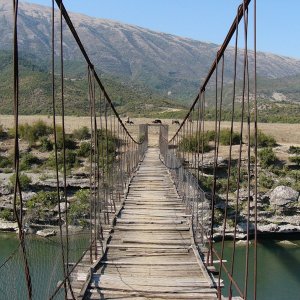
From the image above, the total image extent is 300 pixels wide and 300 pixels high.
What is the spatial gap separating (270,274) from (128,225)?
6.37 meters

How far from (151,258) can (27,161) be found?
14904 mm

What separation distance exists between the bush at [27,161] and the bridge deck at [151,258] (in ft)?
37.1

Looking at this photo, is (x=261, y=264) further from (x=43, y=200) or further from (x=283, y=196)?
(x=43, y=200)

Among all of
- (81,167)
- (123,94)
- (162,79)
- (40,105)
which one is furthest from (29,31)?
(81,167)

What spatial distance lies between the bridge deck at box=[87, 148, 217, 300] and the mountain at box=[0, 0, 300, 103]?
312 ft

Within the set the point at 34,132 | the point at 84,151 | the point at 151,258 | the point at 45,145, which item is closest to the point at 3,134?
the point at 34,132

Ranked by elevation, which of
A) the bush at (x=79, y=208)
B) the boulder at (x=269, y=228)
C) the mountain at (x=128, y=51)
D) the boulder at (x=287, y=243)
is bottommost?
the boulder at (x=287, y=243)

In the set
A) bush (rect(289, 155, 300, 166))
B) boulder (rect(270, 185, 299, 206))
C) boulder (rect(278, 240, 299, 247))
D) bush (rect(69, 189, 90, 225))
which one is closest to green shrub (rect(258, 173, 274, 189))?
boulder (rect(270, 185, 299, 206))

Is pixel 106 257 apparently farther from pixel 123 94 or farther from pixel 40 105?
pixel 123 94

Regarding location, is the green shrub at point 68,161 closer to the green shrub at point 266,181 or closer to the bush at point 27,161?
the bush at point 27,161

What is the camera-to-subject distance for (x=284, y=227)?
586 inches

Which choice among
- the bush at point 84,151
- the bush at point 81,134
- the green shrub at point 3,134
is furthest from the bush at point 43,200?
the green shrub at point 3,134

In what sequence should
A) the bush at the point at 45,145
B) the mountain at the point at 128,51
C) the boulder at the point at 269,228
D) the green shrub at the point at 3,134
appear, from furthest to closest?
1. the mountain at the point at 128,51
2. the green shrub at the point at 3,134
3. the bush at the point at 45,145
4. the boulder at the point at 269,228

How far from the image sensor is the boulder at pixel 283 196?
15.7 meters
